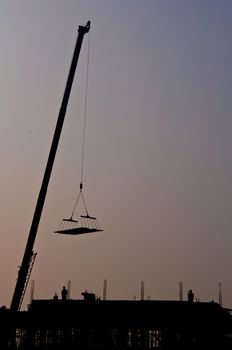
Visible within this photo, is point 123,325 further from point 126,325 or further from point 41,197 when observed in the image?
point 41,197

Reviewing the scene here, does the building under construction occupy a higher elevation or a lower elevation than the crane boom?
lower

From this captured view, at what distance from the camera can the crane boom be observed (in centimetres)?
3416

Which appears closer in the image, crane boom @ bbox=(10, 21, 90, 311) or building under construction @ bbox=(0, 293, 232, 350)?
crane boom @ bbox=(10, 21, 90, 311)

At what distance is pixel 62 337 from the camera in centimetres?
4303

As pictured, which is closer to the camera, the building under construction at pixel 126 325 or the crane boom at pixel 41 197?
the crane boom at pixel 41 197

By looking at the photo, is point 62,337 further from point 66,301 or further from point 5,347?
point 5,347

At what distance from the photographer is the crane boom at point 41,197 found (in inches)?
1345

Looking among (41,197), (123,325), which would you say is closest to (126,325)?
(123,325)

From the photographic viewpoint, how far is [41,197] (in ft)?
114

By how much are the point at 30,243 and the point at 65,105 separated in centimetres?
805

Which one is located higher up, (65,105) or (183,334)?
(65,105)

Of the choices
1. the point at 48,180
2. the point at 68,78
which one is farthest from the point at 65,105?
the point at 48,180

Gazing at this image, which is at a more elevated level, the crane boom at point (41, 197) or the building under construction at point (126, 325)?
the crane boom at point (41, 197)

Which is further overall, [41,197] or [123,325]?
[123,325]
